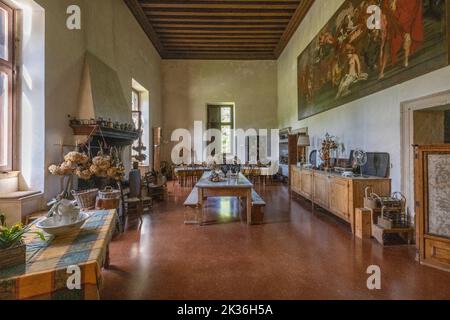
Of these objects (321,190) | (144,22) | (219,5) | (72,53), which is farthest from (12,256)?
(144,22)

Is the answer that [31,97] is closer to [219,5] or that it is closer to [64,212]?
[64,212]

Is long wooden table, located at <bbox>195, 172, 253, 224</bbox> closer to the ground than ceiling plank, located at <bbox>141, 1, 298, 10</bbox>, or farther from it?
closer to the ground

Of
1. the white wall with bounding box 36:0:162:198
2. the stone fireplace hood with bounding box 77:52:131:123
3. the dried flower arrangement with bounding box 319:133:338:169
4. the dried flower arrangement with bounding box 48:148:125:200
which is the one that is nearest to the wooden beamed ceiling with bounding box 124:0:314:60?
the white wall with bounding box 36:0:162:198

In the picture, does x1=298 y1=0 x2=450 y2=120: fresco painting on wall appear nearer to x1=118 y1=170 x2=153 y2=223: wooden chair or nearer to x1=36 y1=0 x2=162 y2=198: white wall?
x1=118 y1=170 x2=153 y2=223: wooden chair

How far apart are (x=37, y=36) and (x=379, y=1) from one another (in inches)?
218

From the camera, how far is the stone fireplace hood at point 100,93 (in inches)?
186

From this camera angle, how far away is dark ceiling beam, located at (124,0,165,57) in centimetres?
721

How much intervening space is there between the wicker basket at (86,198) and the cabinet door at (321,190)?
4.26 m

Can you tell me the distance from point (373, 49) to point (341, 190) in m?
2.54

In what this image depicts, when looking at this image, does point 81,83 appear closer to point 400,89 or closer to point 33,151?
point 33,151

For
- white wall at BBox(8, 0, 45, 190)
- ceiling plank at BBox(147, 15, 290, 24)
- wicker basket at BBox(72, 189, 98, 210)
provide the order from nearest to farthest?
wicker basket at BBox(72, 189, 98, 210) → white wall at BBox(8, 0, 45, 190) → ceiling plank at BBox(147, 15, 290, 24)

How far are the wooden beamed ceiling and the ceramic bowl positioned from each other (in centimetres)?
731

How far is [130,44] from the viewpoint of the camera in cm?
749

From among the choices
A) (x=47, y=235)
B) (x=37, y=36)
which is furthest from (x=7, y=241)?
(x=37, y=36)
